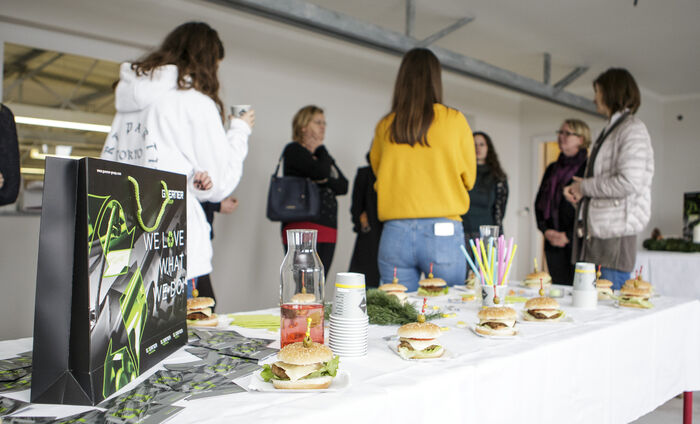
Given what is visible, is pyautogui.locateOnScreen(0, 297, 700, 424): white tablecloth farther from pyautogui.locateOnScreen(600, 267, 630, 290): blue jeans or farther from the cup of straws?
pyautogui.locateOnScreen(600, 267, 630, 290): blue jeans

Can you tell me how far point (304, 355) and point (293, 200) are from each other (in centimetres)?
252

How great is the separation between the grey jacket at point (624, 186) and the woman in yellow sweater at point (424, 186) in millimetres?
782

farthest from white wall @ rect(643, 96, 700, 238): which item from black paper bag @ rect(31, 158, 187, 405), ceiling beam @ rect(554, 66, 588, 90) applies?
black paper bag @ rect(31, 158, 187, 405)

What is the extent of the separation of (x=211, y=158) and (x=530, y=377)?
1.15m

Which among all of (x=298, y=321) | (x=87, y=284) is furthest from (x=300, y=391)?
(x=87, y=284)

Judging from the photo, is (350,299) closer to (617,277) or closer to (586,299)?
(586,299)

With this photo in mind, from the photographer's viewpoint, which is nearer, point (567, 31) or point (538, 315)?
point (538, 315)

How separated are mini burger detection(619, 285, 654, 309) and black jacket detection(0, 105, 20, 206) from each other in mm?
2230

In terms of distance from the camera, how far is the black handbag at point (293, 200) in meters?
3.29

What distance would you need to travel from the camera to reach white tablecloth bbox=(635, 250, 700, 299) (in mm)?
3451

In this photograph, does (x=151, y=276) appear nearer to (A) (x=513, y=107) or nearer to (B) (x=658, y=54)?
(B) (x=658, y=54)

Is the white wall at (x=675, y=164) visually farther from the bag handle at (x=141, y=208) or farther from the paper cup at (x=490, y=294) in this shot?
the bag handle at (x=141, y=208)

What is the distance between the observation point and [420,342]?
102 cm

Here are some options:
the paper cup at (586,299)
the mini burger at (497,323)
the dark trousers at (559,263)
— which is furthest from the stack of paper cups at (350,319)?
the dark trousers at (559,263)
